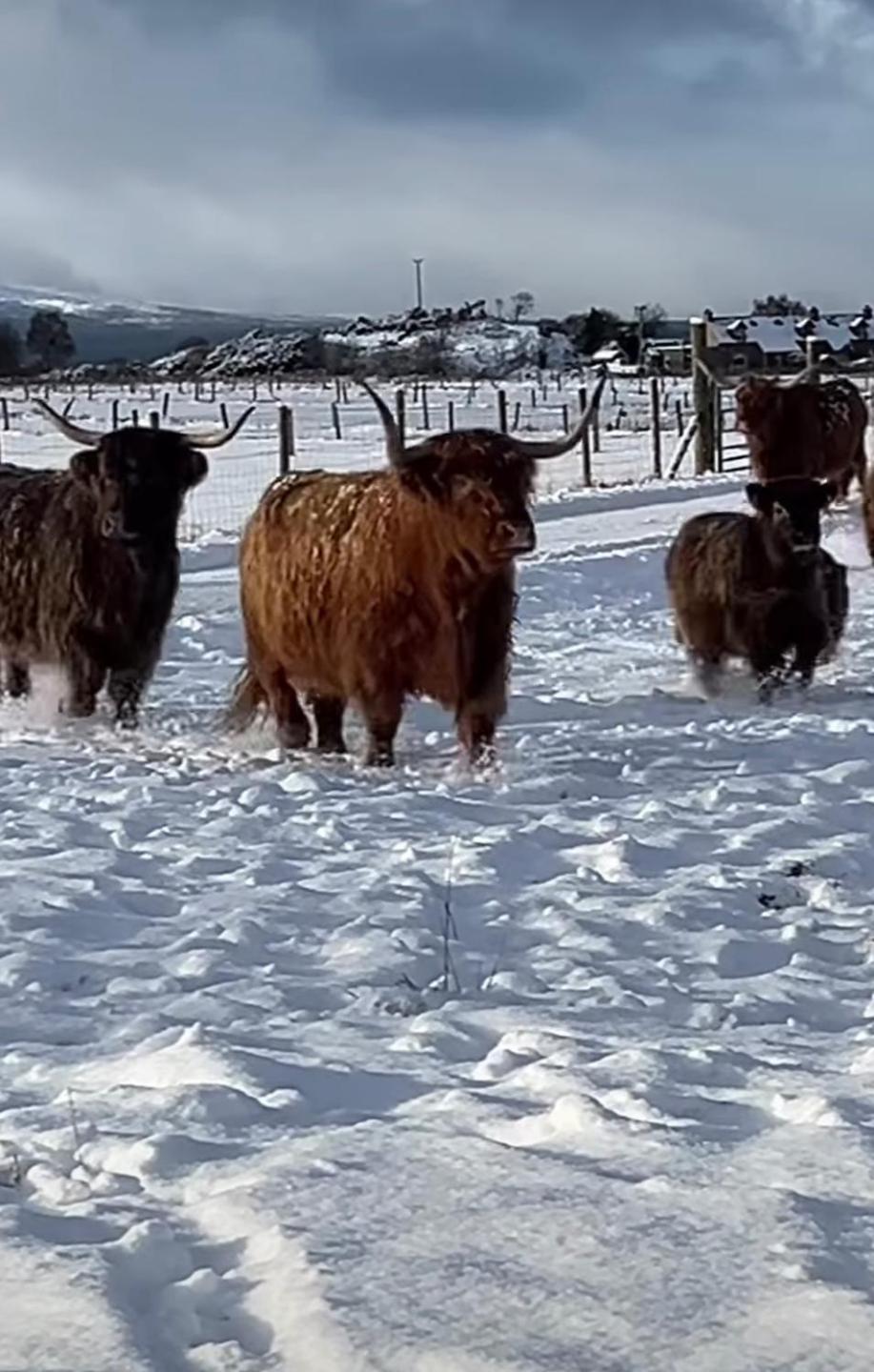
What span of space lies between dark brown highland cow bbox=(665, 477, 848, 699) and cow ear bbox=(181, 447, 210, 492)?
2.60 m

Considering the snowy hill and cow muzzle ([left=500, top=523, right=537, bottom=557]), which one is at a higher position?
the snowy hill

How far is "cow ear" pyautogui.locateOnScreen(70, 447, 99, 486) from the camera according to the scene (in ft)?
27.2

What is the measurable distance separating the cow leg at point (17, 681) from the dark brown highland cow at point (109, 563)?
1.50 feet

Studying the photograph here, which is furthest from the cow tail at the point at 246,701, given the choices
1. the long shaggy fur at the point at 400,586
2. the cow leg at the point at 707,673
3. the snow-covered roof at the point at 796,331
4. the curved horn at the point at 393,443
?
the snow-covered roof at the point at 796,331

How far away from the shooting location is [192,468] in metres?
8.51

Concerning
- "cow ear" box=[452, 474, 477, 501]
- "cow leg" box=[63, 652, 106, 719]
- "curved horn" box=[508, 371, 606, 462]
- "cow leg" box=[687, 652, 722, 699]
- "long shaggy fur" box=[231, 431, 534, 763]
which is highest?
"curved horn" box=[508, 371, 606, 462]

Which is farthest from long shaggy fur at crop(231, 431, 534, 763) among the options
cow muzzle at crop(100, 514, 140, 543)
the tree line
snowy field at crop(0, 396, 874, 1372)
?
the tree line

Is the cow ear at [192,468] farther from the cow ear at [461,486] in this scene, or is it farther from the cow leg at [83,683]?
the cow ear at [461,486]

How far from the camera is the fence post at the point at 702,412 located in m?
23.9

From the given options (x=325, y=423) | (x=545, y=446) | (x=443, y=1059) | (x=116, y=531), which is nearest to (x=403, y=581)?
(x=545, y=446)

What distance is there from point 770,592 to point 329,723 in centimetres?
242

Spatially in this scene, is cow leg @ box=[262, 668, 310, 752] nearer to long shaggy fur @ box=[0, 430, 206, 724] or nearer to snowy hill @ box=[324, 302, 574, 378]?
long shaggy fur @ box=[0, 430, 206, 724]

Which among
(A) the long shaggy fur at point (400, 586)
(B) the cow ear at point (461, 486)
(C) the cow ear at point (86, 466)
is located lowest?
(A) the long shaggy fur at point (400, 586)

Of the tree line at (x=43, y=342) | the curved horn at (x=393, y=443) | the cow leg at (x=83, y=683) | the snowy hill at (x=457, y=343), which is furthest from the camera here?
the tree line at (x=43, y=342)
